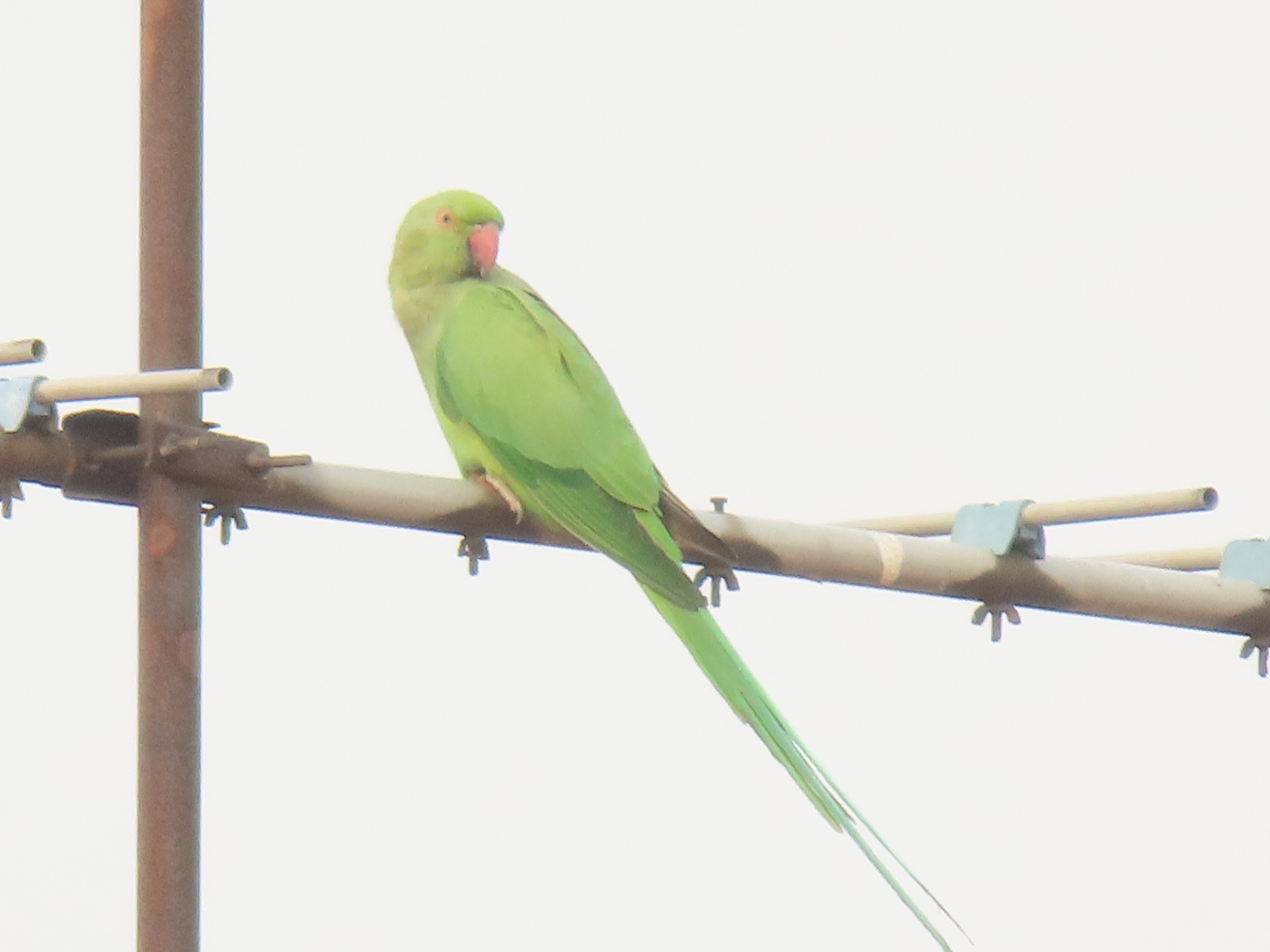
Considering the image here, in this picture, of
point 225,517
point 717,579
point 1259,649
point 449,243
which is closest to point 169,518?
point 225,517

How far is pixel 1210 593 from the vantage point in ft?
10.7

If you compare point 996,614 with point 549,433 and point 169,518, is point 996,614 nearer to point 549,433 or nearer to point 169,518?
point 549,433

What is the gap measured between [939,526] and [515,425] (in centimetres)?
90

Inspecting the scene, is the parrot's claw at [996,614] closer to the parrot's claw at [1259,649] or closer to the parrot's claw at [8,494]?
the parrot's claw at [1259,649]

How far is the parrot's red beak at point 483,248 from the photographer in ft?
13.6

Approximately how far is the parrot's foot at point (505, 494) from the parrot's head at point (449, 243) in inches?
28.8

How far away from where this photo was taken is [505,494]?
3289 millimetres

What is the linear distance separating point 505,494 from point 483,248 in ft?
3.42

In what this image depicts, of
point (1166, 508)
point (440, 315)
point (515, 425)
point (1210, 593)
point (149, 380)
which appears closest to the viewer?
point (149, 380)

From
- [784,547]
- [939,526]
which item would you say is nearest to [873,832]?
[784,547]

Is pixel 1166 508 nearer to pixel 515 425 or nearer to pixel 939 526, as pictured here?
pixel 939 526

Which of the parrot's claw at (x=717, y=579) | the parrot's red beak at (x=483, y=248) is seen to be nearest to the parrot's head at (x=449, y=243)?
the parrot's red beak at (x=483, y=248)

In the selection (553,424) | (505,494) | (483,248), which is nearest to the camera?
(505,494)

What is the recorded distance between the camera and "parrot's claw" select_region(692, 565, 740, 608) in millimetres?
2885
